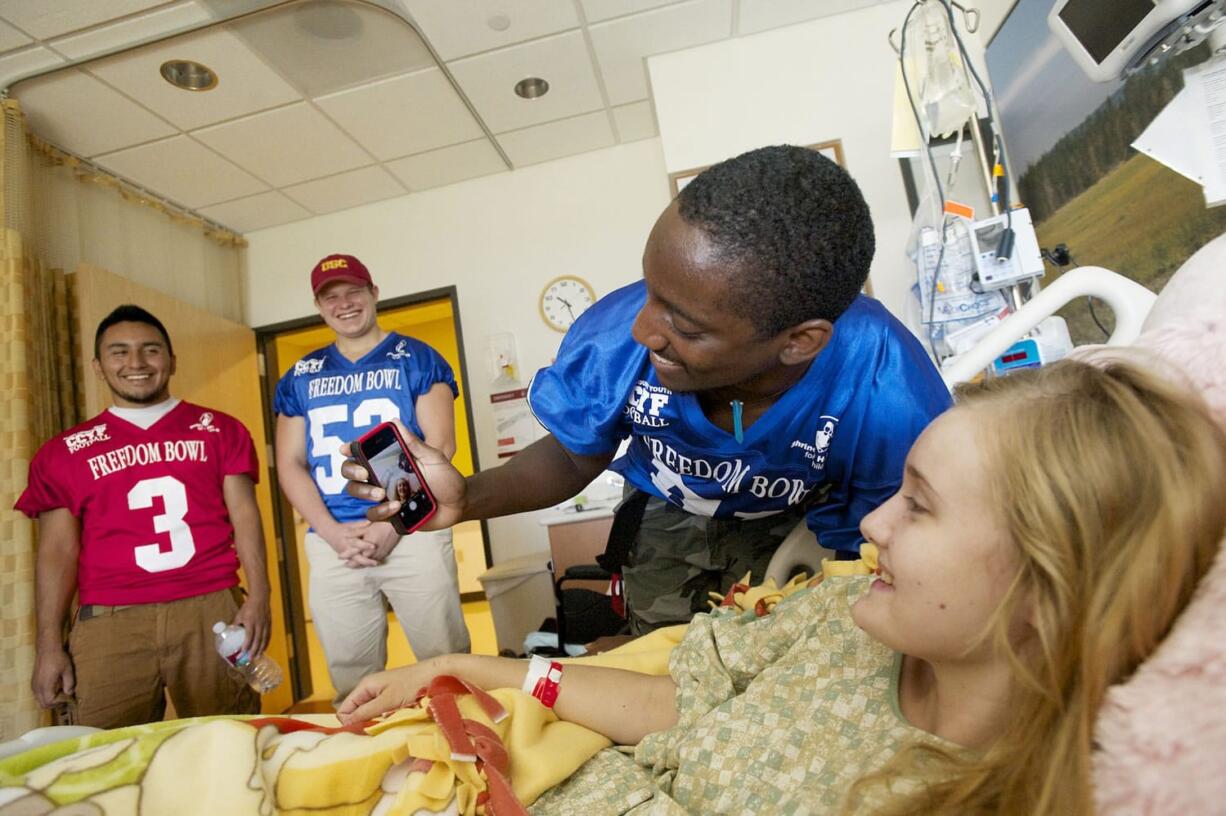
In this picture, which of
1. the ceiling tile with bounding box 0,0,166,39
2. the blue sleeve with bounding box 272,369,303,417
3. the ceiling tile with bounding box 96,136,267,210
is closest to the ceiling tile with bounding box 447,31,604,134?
the ceiling tile with bounding box 0,0,166,39

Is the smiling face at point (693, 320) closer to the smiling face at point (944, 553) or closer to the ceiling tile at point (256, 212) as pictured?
the smiling face at point (944, 553)

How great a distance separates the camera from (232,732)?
0.75 m

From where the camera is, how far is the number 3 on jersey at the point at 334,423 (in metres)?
2.32

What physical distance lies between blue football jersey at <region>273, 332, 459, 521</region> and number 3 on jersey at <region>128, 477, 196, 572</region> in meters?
0.39

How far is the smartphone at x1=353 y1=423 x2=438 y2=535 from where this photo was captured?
1.20 m

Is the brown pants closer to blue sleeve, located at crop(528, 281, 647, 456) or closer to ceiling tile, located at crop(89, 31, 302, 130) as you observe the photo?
blue sleeve, located at crop(528, 281, 647, 456)

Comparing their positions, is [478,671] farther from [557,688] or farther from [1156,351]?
[1156,351]

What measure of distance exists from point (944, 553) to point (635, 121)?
350 cm

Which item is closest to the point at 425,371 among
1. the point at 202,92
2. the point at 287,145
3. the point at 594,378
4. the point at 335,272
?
the point at 335,272

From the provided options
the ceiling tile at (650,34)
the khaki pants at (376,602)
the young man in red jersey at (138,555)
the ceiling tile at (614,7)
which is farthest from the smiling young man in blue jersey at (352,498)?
the ceiling tile at (650,34)

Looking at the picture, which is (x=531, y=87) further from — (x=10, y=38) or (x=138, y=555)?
(x=138, y=555)

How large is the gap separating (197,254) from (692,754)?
4175 mm

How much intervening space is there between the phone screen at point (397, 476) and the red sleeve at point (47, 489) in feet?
5.13

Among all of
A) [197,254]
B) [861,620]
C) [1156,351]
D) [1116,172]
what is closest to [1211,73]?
[1116,172]
